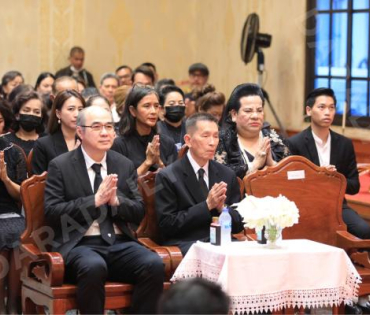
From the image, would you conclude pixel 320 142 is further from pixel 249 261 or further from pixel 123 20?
pixel 123 20

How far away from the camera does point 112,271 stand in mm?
5117

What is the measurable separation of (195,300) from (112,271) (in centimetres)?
292

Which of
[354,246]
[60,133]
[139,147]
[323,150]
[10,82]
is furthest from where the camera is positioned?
[10,82]

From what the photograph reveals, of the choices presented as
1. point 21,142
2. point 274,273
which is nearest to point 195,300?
point 274,273

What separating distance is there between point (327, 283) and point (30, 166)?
7.47 ft

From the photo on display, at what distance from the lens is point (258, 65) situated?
449 inches

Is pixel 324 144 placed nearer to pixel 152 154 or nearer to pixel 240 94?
pixel 240 94

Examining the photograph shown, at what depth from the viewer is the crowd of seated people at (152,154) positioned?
5199 millimetres

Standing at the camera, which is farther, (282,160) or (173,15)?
(173,15)

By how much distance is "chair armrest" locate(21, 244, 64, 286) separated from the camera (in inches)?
191

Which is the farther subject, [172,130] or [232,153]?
[172,130]

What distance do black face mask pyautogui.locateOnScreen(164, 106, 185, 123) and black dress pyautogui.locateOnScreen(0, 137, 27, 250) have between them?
6.30ft

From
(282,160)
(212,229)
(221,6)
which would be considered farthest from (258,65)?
(212,229)

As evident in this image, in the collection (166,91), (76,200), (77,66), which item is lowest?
(76,200)
